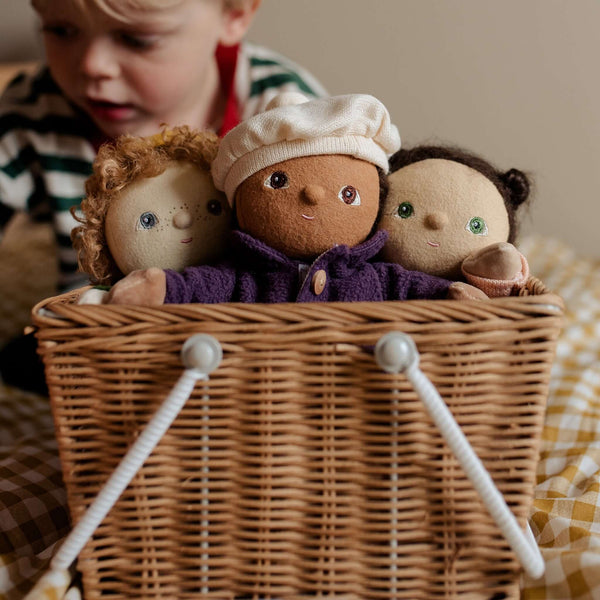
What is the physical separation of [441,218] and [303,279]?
0.15 m

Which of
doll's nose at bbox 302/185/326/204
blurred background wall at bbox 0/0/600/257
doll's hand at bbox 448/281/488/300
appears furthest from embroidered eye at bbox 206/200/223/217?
blurred background wall at bbox 0/0/600/257

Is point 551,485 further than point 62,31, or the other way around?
point 62,31

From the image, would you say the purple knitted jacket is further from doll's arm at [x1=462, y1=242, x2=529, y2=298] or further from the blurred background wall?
the blurred background wall

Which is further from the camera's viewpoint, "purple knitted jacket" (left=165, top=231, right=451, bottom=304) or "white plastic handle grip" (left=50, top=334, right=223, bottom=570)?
"purple knitted jacket" (left=165, top=231, right=451, bottom=304)

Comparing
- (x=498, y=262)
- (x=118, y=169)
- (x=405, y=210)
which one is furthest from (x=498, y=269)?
(x=118, y=169)

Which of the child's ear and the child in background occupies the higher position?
the child's ear

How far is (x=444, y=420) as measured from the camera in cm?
46

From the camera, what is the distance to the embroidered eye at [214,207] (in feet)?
2.09

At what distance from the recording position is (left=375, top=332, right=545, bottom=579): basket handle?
1.48 ft

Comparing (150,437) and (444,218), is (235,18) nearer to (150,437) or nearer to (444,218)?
(444,218)

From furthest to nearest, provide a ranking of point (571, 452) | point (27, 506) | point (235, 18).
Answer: point (235, 18)
point (571, 452)
point (27, 506)

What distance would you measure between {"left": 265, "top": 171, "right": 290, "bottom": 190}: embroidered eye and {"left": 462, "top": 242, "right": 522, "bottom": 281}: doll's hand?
19 centimetres

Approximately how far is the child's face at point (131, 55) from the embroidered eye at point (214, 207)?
303mm

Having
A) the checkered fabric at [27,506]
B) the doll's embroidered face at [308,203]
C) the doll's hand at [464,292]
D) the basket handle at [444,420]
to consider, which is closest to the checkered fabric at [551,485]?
the checkered fabric at [27,506]
